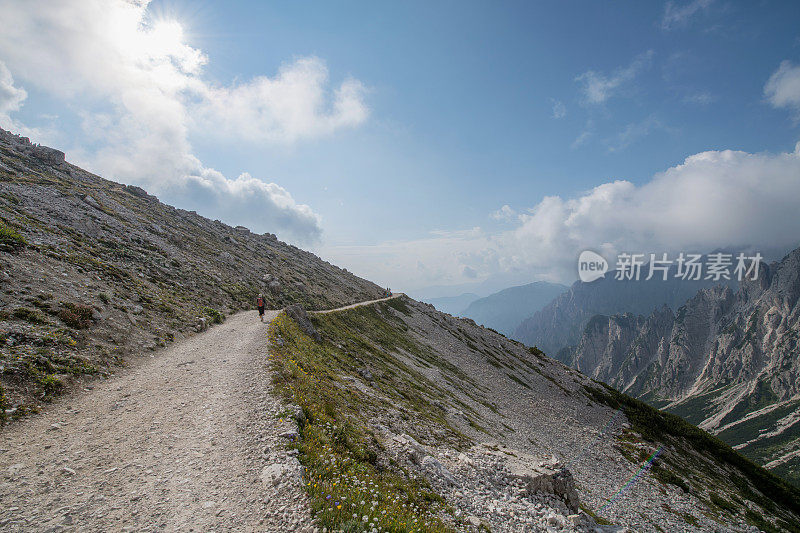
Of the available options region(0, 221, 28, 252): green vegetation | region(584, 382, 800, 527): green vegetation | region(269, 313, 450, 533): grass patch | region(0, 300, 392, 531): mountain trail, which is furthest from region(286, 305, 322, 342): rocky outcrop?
region(584, 382, 800, 527): green vegetation

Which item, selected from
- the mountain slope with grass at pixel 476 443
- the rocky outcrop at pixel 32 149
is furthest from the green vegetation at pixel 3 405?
the rocky outcrop at pixel 32 149

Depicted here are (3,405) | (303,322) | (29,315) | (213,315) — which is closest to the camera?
(3,405)

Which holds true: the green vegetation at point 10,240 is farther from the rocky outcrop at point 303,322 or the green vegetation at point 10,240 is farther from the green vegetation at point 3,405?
the rocky outcrop at point 303,322

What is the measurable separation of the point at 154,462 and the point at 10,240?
28.7 metres

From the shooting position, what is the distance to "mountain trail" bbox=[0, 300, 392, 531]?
8086mm

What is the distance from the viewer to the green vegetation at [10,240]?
24.4 metres

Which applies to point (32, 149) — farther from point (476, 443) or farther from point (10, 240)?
point (476, 443)

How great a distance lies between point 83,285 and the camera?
25766 millimetres

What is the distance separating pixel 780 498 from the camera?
229 feet

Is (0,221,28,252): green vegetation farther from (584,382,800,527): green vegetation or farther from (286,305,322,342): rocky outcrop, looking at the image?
(584,382,800,527): green vegetation

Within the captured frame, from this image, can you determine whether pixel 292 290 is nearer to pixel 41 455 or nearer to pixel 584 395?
pixel 41 455

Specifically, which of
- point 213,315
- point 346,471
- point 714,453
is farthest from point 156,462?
point 714,453

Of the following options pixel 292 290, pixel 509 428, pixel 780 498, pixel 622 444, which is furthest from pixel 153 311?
pixel 780 498

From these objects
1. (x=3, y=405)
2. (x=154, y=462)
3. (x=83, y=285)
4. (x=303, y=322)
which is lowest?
(x=154, y=462)
